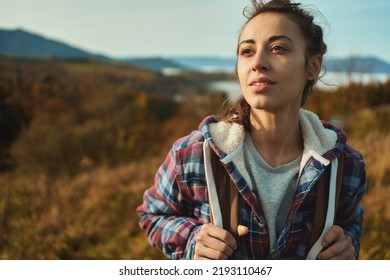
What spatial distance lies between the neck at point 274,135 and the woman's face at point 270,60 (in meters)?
0.04

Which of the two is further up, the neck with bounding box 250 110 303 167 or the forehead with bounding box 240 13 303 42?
the forehead with bounding box 240 13 303 42

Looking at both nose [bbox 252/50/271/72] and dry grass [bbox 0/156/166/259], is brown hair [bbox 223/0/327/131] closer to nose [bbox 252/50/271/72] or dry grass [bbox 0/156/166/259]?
nose [bbox 252/50/271/72]

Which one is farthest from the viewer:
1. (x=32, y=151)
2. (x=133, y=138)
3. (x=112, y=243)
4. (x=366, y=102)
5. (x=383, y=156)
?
(x=133, y=138)

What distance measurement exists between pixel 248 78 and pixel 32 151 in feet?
15.0

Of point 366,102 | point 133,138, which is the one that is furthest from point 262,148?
point 133,138

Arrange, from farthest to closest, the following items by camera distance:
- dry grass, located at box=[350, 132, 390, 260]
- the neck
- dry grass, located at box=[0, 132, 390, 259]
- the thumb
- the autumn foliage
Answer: the autumn foliage, dry grass, located at box=[0, 132, 390, 259], dry grass, located at box=[350, 132, 390, 260], the neck, the thumb

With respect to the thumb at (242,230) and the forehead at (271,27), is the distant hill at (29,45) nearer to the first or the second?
the forehead at (271,27)

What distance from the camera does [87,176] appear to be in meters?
4.18

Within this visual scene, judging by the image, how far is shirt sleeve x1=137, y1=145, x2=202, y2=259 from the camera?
120 centimetres

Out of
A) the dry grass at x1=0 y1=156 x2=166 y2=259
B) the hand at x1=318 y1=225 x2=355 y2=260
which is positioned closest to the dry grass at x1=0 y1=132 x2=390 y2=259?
the dry grass at x1=0 y1=156 x2=166 y2=259

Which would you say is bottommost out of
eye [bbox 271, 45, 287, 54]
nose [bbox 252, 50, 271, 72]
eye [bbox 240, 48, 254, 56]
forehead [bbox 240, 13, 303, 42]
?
nose [bbox 252, 50, 271, 72]

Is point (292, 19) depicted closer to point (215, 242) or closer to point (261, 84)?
point (261, 84)

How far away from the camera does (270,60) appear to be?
3.76 feet
